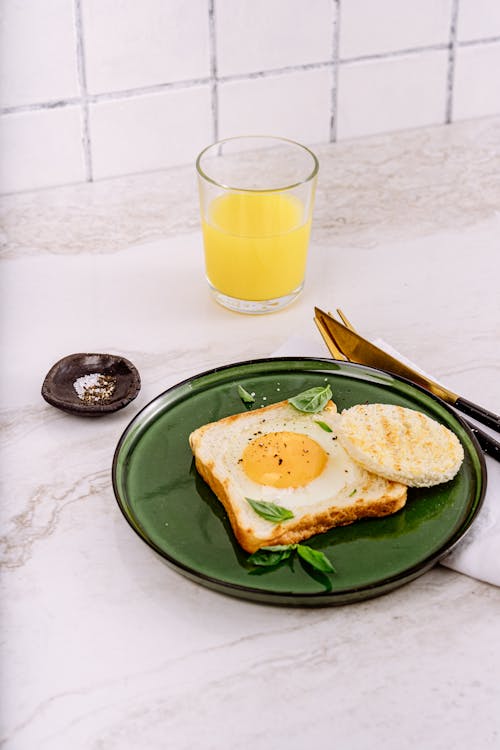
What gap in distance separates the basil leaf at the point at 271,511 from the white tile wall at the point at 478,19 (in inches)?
48.8

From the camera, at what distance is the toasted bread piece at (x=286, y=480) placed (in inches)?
38.6

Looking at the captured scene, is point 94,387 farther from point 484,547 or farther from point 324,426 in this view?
point 484,547

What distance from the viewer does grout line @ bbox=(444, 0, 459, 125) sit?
1818 mm

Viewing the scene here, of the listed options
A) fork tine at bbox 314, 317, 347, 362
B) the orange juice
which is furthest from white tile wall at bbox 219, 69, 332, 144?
fork tine at bbox 314, 317, 347, 362

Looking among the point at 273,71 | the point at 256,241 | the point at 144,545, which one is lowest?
the point at 144,545

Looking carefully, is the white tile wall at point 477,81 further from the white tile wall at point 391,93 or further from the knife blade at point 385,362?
the knife blade at point 385,362

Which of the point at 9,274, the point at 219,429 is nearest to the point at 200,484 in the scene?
the point at 219,429

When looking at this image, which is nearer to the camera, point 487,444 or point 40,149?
point 487,444

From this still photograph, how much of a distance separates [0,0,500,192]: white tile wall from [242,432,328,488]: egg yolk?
2.71 feet

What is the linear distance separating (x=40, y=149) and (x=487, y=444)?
0.96 metres

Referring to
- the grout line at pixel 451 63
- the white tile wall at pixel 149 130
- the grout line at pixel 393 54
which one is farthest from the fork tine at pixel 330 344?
the grout line at pixel 451 63

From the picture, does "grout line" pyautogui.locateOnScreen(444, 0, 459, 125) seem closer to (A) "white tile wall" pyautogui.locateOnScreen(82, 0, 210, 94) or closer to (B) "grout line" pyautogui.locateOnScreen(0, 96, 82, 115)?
(A) "white tile wall" pyautogui.locateOnScreen(82, 0, 210, 94)

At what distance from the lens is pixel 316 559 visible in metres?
0.94

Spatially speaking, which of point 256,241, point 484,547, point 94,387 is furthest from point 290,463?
point 256,241
